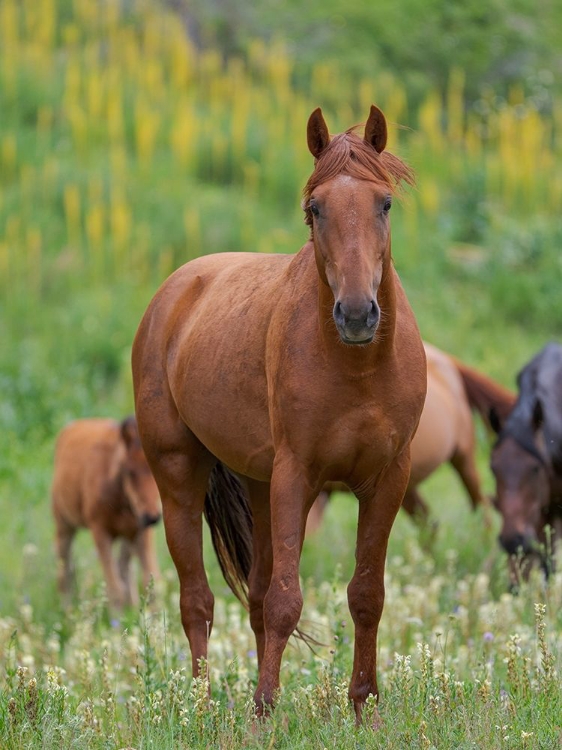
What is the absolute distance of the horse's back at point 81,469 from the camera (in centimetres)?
911

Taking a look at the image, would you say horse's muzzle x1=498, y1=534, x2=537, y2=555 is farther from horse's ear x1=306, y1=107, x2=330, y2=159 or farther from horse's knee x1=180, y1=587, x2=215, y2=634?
horse's ear x1=306, y1=107, x2=330, y2=159

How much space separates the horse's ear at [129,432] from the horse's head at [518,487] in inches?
104

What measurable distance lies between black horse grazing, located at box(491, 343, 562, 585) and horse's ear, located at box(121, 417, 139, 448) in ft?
8.67

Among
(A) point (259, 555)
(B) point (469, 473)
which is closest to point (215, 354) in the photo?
→ (A) point (259, 555)

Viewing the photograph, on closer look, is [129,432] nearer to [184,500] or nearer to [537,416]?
[537,416]

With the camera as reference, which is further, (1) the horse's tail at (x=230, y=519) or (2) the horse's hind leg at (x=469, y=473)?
(2) the horse's hind leg at (x=469, y=473)

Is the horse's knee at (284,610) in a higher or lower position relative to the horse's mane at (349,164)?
lower

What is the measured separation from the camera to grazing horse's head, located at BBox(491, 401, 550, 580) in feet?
24.2

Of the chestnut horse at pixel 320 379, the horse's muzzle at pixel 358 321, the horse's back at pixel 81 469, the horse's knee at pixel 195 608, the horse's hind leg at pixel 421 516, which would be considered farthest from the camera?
the horse's back at pixel 81 469

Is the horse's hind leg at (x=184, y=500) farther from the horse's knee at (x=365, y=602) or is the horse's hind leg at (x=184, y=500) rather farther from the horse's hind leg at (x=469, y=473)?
the horse's hind leg at (x=469, y=473)

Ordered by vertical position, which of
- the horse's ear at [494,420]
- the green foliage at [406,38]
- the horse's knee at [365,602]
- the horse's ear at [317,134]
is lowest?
the horse's knee at [365,602]

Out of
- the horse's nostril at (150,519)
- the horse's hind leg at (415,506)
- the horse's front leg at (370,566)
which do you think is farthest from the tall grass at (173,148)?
the horse's front leg at (370,566)

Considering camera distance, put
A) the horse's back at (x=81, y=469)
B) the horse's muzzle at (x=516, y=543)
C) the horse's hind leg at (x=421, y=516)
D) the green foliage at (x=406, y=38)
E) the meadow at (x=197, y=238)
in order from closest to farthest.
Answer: the meadow at (x=197, y=238) → the horse's muzzle at (x=516, y=543) → the horse's hind leg at (x=421, y=516) → the horse's back at (x=81, y=469) → the green foliage at (x=406, y=38)

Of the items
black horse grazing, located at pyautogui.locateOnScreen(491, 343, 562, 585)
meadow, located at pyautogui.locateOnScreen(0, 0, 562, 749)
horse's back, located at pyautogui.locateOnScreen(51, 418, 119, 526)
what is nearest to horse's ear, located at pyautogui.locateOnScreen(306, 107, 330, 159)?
meadow, located at pyautogui.locateOnScreen(0, 0, 562, 749)
